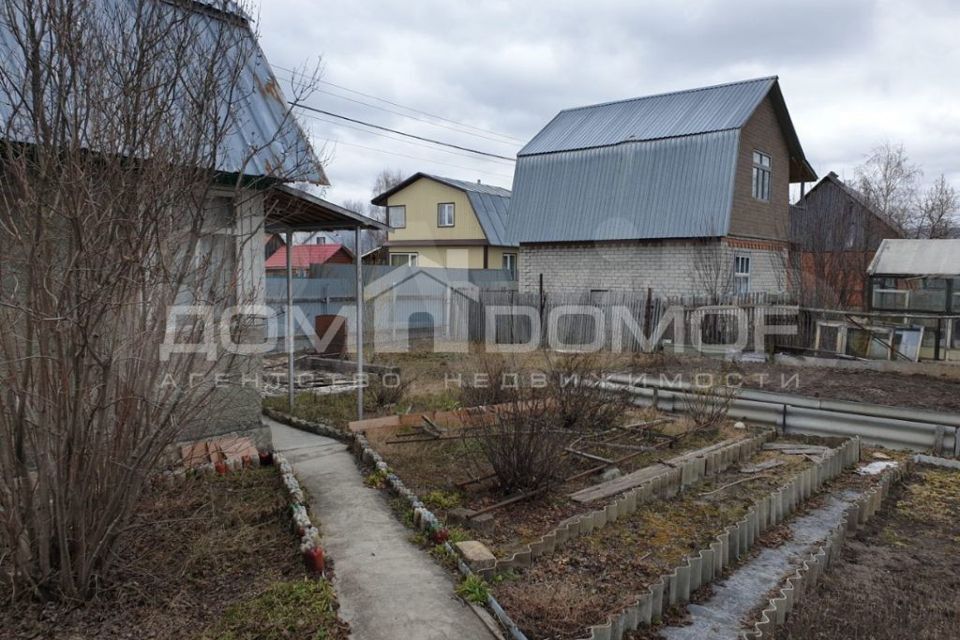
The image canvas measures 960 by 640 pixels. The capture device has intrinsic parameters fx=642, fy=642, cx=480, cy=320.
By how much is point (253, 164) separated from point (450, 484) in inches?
150

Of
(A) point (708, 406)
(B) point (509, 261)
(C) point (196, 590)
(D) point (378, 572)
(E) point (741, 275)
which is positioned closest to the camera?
(C) point (196, 590)

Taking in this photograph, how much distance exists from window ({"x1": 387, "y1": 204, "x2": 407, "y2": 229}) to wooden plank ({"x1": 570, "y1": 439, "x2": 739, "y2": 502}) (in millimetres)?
25635

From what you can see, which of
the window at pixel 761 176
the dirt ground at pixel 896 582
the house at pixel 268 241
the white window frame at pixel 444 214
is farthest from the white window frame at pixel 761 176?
the dirt ground at pixel 896 582

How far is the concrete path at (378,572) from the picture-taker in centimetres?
371

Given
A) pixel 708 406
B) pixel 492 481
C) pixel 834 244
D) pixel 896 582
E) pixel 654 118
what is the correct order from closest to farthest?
pixel 896 582, pixel 492 481, pixel 708 406, pixel 834 244, pixel 654 118

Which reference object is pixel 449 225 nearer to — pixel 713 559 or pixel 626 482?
pixel 626 482

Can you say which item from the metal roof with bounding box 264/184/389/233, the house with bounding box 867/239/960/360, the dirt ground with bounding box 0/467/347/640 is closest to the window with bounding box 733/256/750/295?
the house with bounding box 867/239/960/360

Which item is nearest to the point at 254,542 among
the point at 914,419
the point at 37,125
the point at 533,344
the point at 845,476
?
the point at 37,125

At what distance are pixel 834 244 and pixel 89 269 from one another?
20786mm

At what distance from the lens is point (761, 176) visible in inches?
778

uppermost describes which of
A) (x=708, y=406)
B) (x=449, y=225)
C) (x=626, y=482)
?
(x=449, y=225)

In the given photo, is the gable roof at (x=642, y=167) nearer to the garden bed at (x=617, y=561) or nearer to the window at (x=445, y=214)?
the window at (x=445, y=214)

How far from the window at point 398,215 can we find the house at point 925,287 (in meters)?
21.2

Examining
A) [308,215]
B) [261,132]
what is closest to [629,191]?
[308,215]
